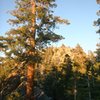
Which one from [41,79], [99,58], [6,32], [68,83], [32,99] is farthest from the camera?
[99,58]

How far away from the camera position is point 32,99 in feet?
60.2

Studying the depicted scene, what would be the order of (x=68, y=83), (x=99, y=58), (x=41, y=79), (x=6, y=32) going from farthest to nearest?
1. (x=99, y=58)
2. (x=41, y=79)
3. (x=68, y=83)
4. (x=6, y=32)

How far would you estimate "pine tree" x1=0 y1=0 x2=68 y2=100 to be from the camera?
18750 millimetres

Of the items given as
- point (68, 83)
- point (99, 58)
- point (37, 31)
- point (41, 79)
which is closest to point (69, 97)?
point (68, 83)

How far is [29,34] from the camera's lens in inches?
763

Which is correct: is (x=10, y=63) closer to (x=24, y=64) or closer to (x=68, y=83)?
(x=24, y=64)

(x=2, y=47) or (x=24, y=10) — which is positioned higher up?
(x=24, y=10)

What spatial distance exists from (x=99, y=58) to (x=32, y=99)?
2382 inches

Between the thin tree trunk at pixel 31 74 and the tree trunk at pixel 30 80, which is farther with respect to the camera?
the tree trunk at pixel 30 80

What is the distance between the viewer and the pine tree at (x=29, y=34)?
61.5 ft

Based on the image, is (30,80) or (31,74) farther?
(31,74)

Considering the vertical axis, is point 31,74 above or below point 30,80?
above

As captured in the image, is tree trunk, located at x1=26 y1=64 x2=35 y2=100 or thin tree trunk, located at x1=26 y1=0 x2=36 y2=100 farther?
tree trunk, located at x1=26 y1=64 x2=35 y2=100

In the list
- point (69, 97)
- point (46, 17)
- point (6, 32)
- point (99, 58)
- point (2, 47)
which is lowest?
point (69, 97)
